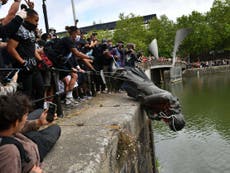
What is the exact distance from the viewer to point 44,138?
3.44 meters

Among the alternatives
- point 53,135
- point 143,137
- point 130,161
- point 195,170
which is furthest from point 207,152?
point 53,135

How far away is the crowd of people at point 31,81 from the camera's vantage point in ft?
7.79

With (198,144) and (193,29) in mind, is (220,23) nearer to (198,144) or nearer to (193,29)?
(193,29)

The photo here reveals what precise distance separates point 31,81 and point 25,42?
562 millimetres

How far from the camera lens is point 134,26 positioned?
57.1 metres

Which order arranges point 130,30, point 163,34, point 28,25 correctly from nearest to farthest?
point 28,25
point 130,30
point 163,34

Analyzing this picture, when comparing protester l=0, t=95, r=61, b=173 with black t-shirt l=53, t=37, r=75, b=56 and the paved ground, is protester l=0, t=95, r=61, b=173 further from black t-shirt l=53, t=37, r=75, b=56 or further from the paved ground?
black t-shirt l=53, t=37, r=75, b=56

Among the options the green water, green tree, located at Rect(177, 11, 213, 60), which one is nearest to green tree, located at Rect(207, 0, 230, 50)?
green tree, located at Rect(177, 11, 213, 60)

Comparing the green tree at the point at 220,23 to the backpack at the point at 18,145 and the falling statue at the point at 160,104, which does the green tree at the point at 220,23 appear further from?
the backpack at the point at 18,145

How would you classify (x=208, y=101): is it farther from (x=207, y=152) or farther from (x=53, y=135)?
(x=53, y=135)

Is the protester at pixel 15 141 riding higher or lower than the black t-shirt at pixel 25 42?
lower

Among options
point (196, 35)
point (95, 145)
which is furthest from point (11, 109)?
point (196, 35)

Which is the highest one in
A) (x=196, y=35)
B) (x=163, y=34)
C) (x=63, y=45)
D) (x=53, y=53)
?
(x=163, y=34)

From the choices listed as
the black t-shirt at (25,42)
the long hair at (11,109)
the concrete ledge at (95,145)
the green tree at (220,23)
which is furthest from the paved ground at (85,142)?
the green tree at (220,23)
